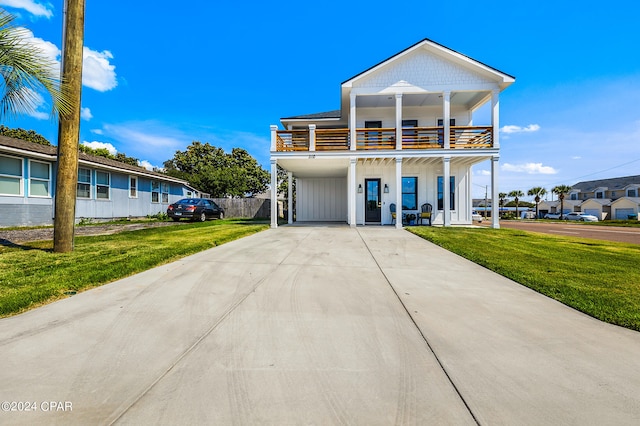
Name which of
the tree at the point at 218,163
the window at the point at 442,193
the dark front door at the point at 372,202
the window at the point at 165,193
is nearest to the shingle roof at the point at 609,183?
the window at the point at 442,193

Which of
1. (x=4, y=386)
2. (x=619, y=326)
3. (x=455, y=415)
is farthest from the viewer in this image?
(x=619, y=326)

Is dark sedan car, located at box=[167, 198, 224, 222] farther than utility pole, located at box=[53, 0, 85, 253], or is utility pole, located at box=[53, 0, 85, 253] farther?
dark sedan car, located at box=[167, 198, 224, 222]

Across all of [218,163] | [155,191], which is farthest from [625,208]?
[155,191]

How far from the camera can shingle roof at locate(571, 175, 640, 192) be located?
47562 mm

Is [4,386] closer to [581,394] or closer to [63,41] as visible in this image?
[581,394]

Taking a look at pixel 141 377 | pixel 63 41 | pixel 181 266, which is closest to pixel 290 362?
pixel 141 377

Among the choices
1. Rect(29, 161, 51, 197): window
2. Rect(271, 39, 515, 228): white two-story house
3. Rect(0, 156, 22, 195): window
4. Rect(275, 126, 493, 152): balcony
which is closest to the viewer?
Rect(0, 156, 22, 195): window

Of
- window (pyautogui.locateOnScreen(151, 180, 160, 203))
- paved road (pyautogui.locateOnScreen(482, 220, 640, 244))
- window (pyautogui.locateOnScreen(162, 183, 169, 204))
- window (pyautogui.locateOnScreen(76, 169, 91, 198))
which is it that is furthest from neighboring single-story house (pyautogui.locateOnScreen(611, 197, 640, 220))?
window (pyautogui.locateOnScreen(76, 169, 91, 198))

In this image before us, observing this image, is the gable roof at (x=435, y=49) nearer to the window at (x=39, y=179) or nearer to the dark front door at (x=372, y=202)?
the dark front door at (x=372, y=202)

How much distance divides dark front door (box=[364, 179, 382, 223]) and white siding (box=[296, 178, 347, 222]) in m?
2.76

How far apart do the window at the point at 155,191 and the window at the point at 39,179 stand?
6740 mm

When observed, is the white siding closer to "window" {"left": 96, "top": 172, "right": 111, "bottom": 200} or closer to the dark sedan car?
the dark sedan car

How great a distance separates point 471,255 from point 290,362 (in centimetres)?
537

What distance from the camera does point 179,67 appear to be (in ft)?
70.4
